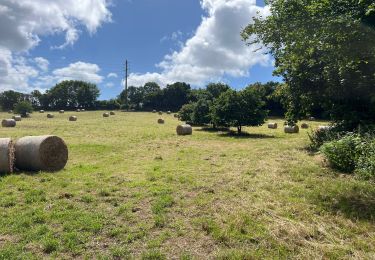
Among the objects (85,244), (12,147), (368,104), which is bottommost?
(85,244)

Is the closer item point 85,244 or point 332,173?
point 85,244

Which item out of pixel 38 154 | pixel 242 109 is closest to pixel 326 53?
pixel 38 154

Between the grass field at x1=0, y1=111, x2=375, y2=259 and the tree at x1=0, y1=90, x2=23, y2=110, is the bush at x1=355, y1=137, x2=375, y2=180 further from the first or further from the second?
the tree at x1=0, y1=90, x2=23, y2=110

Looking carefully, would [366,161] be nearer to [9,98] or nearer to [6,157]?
[6,157]

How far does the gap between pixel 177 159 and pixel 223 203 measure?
657 centimetres

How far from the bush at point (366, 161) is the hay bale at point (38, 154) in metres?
9.61

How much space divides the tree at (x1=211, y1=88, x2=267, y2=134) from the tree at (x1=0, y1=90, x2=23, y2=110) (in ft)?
254

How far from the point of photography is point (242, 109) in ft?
86.3

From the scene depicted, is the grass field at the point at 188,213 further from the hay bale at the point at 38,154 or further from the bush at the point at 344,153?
the hay bale at the point at 38,154

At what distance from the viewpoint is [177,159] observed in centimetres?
1477

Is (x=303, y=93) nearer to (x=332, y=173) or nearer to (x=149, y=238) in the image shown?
(x=332, y=173)

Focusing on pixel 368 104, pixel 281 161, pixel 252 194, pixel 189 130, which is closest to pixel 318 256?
pixel 252 194

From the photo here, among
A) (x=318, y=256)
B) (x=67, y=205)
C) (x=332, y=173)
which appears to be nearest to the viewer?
(x=318, y=256)

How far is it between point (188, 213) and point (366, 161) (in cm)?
582
